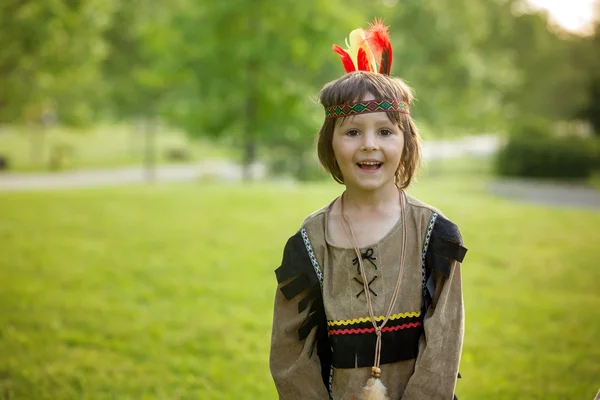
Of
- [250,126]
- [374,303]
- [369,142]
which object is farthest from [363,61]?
[250,126]

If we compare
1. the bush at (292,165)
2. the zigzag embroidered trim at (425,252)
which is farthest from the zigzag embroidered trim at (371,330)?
the bush at (292,165)

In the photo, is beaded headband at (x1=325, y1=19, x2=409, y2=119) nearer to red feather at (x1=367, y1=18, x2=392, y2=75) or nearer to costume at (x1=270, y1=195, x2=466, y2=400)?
red feather at (x1=367, y1=18, x2=392, y2=75)

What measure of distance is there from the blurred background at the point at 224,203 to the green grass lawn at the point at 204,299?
0.03m

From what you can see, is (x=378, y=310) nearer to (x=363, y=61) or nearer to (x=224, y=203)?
(x=363, y=61)

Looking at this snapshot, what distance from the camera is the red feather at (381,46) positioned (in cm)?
223

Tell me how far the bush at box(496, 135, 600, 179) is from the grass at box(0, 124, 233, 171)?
8.89 meters

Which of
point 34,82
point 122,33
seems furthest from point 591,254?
point 122,33

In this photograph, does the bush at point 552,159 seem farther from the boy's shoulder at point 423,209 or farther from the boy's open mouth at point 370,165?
the boy's open mouth at point 370,165

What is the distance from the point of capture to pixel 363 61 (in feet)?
7.33

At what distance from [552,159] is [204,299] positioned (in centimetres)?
1364

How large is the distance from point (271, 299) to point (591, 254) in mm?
4348

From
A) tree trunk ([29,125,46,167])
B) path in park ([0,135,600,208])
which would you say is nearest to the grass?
tree trunk ([29,125,46,167])

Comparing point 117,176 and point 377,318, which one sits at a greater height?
point 377,318

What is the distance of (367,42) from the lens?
2230 millimetres
